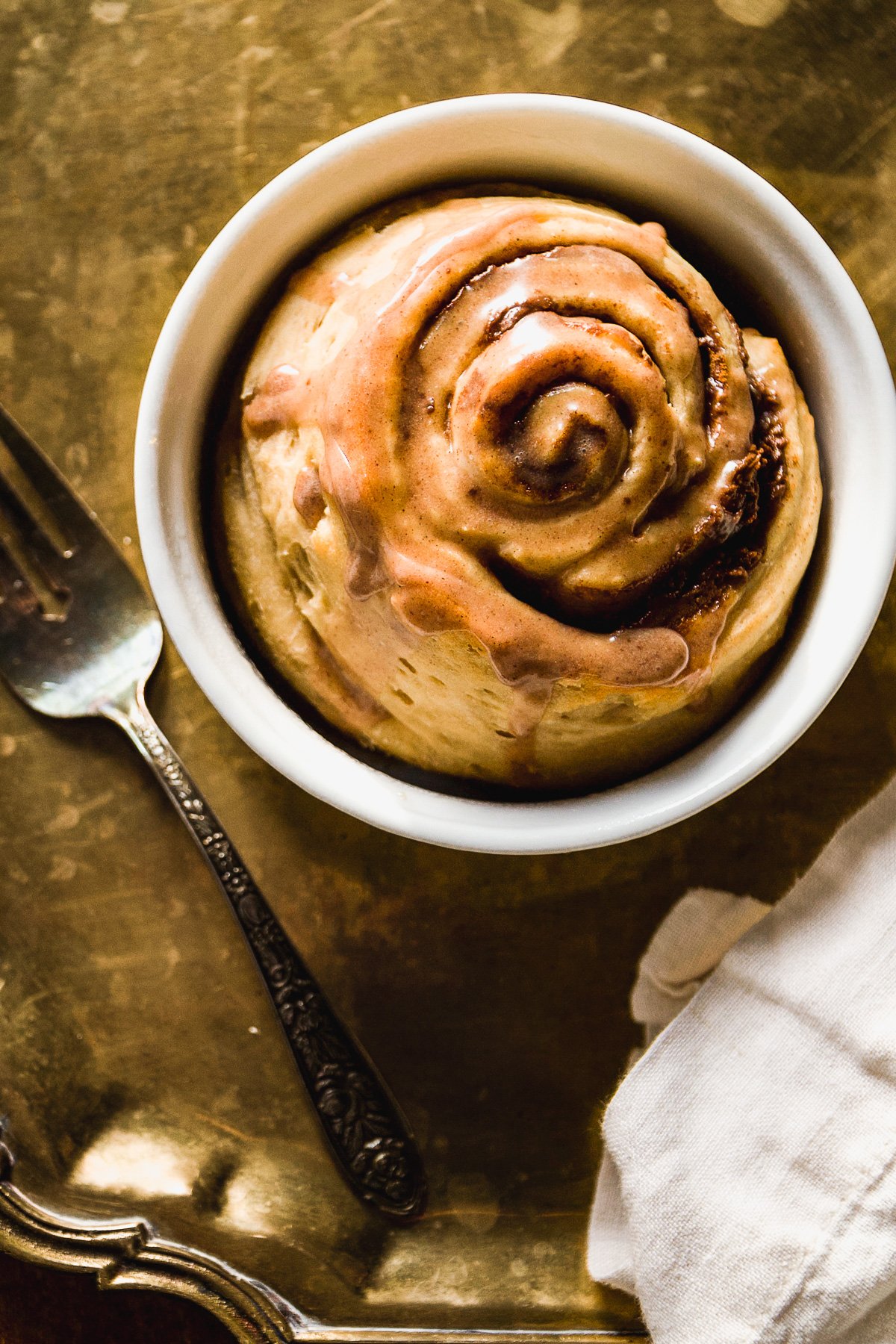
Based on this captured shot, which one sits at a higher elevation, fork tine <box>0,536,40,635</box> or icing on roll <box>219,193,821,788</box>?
icing on roll <box>219,193,821,788</box>

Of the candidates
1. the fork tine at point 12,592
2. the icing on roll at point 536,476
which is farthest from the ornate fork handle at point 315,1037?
the icing on roll at point 536,476

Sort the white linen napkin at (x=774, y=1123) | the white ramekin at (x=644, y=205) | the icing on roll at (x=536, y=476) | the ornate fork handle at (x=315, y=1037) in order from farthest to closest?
A: the ornate fork handle at (x=315, y=1037)
the white linen napkin at (x=774, y=1123)
the white ramekin at (x=644, y=205)
the icing on roll at (x=536, y=476)

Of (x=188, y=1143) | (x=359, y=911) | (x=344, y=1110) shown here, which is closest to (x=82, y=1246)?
(x=188, y=1143)

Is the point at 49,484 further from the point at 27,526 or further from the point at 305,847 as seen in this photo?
the point at 305,847

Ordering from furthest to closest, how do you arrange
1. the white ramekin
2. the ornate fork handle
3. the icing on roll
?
the ornate fork handle < the white ramekin < the icing on roll

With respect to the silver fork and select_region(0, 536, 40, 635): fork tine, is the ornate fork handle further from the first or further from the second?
select_region(0, 536, 40, 635): fork tine

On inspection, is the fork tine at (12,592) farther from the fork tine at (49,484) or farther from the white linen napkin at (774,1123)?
the white linen napkin at (774,1123)

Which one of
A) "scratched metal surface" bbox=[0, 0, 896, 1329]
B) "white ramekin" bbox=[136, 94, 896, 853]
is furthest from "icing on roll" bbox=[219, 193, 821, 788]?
"scratched metal surface" bbox=[0, 0, 896, 1329]
